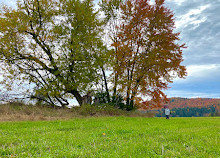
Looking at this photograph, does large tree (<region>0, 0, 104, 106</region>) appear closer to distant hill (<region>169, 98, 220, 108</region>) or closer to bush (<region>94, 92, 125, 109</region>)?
bush (<region>94, 92, 125, 109</region>)

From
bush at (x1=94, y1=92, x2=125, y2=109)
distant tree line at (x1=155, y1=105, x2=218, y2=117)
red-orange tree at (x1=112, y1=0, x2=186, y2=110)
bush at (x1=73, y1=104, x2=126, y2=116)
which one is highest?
red-orange tree at (x1=112, y1=0, x2=186, y2=110)

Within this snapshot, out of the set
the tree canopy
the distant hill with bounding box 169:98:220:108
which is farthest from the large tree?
the distant hill with bounding box 169:98:220:108

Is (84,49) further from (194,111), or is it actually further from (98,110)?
(194,111)

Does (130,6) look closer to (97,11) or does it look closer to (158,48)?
(97,11)

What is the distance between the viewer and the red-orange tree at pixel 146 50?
19.5 metres

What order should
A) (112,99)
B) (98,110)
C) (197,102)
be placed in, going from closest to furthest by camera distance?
1. (98,110)
2. (112,99)
3. (197,102)

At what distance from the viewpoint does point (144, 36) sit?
20.6 metres

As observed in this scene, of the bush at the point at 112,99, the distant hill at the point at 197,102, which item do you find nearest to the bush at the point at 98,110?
the bush at the point at 112,99

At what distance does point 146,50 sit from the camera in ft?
69.2

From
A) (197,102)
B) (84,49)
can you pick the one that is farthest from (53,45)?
(197,102)

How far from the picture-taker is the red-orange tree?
63.8 feet

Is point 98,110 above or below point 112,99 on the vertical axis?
below

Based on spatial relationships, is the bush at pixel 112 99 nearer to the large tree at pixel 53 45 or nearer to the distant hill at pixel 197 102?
the large tree at pixel 53 45

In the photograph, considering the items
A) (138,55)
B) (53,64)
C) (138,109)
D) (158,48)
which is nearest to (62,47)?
(53,64)
